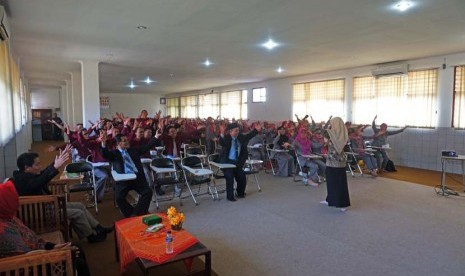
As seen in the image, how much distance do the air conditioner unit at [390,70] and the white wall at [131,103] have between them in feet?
60.8

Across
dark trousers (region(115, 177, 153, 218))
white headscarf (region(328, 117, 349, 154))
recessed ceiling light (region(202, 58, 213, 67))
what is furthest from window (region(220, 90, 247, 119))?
dark trousers (region(115, 177, 153, 218))

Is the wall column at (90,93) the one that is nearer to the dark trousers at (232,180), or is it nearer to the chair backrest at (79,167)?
the chair backrest at (79,167)

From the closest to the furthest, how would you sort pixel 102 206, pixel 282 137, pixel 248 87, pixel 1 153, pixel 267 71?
pixel 1 153 → pixel 102 206 → pixel 282 137 → pixel 267 71 → pixel 248 87

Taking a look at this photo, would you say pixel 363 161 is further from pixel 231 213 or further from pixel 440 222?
pixel 231 213

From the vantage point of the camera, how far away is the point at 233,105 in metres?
17.2

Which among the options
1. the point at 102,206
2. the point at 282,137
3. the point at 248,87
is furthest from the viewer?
the point at 248,87

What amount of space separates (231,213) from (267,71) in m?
7.68

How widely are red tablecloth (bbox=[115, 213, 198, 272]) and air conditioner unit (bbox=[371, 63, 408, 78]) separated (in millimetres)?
8663

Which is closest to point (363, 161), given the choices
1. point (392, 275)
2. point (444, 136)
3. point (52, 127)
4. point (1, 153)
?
point (444, 136)

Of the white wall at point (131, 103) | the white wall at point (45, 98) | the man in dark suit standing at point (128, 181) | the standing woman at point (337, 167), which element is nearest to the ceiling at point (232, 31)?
the standing woman at point (337, 167)

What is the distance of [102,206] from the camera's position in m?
5.43

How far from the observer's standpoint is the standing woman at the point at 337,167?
16.9 ft

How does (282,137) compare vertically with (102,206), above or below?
above

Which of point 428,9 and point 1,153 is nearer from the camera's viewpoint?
point 428,9
